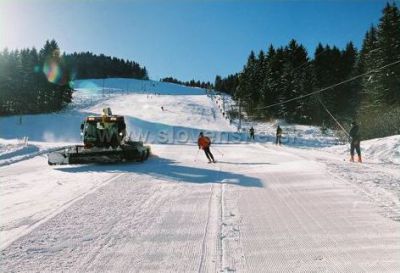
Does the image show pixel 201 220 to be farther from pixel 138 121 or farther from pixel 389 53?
pixel 138 121

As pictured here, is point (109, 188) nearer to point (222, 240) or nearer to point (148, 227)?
point (148, 227)

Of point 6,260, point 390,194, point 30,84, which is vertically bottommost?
point 6,260

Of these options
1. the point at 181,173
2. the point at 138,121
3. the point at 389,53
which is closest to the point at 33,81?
the point at 138,121

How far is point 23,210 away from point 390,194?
8.49 m

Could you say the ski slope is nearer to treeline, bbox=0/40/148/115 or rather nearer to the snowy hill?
the snowy hill

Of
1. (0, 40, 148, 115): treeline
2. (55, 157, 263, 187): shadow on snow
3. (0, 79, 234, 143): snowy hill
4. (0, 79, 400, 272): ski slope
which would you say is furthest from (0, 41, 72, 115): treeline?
(0, 79, 400, 272): ski slope

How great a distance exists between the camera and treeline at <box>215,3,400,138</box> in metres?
48.8

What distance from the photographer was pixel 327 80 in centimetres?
7288

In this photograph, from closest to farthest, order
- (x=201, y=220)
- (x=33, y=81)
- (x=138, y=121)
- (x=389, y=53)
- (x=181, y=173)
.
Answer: (x=201, y=220) < (x=181, y=173) < (x=389, y=53) < (x=138, y=121) < (x=33, y=81)

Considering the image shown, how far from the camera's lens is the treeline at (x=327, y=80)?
1919 inches

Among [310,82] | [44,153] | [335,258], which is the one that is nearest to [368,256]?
[335,258]

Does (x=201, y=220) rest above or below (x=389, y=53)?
below

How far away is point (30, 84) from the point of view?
71375mm

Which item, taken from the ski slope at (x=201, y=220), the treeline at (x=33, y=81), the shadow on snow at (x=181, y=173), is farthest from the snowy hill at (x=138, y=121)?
the ski slope at (x=201, y=220)
